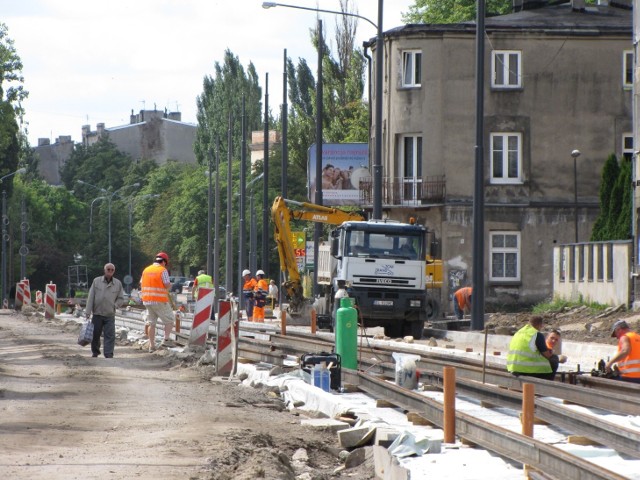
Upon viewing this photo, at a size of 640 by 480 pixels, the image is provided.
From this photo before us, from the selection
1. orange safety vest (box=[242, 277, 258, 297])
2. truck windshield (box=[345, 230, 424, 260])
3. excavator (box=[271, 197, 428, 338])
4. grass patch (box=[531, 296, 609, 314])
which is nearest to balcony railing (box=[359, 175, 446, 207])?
orange safety vest (box=[242, 277, 258, 297])

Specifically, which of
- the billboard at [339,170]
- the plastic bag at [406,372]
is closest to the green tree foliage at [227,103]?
the billboard at [339,170]

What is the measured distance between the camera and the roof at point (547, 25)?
4997 centimetres

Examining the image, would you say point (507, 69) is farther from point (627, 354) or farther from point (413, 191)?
point (627, 354)

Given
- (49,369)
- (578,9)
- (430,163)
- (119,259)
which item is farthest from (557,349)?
(119,259)

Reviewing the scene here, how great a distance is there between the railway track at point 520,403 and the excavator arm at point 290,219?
17378mm

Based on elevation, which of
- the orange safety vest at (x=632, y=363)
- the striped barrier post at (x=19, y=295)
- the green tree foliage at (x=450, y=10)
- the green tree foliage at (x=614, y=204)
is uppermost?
the green tree foliage at (x=450, y=10)

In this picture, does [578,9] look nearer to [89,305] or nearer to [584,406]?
[89,305]

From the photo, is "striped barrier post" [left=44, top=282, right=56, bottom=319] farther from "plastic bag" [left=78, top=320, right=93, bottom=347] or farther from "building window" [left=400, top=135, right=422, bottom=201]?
"plastic bag" [left=78, top=320, right=93, bottom=347]

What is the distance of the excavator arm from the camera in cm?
4084

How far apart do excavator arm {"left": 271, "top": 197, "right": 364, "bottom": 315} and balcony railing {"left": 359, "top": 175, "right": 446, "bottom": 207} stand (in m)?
8.04

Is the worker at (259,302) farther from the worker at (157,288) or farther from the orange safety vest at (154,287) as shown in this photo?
the orange safety vest at (154,287)

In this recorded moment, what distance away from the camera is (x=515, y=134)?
5050 centimetres

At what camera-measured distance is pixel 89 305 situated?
2330 cm

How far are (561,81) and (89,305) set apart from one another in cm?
3078
